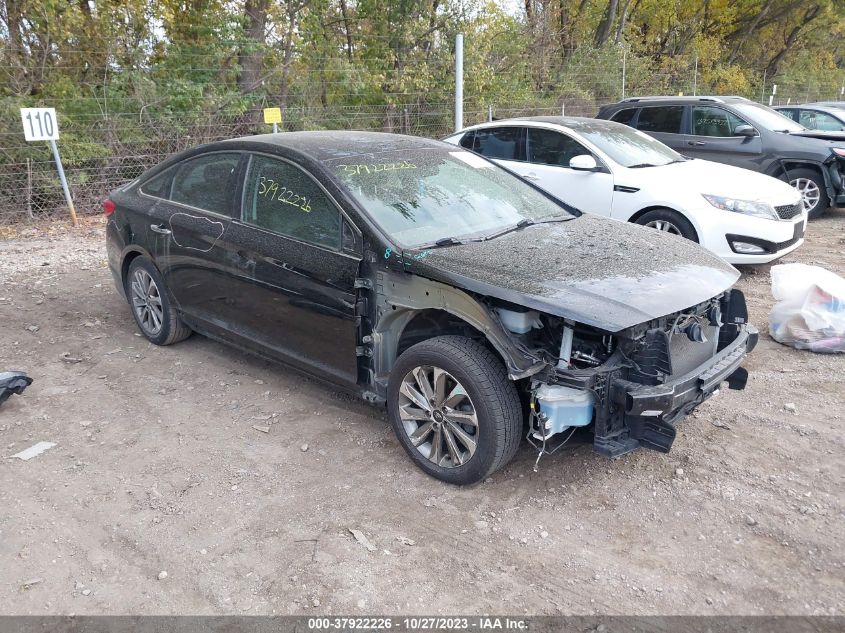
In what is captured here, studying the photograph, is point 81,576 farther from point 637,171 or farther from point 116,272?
point 637,171

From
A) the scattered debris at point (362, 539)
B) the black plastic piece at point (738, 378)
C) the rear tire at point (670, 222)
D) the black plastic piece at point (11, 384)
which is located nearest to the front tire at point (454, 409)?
the scattered debris at point (362, 539)

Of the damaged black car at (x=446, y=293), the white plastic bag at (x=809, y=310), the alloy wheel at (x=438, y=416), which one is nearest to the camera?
the damaged black car at (x=446, y=293)

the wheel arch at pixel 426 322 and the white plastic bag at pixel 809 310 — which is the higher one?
the wheel arch at pixel 426 322

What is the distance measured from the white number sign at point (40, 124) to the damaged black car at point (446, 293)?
5235mm

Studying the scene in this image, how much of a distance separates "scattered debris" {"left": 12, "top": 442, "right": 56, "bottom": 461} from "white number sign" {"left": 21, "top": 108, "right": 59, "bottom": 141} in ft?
21.3

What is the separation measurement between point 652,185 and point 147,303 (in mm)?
4877

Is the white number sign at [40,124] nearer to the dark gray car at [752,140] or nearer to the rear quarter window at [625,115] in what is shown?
the rear quarter window at [625,115]

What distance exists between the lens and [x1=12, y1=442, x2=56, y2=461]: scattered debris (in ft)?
13.3

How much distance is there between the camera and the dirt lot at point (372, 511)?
293 centimetres

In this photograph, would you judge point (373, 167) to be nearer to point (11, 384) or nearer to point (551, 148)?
point (11, 384)

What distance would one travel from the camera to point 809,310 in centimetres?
530

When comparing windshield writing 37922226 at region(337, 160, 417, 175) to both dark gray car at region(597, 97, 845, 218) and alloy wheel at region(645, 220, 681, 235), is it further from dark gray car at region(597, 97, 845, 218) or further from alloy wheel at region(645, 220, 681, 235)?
dark gray car at region(597, 97, 845, 218)

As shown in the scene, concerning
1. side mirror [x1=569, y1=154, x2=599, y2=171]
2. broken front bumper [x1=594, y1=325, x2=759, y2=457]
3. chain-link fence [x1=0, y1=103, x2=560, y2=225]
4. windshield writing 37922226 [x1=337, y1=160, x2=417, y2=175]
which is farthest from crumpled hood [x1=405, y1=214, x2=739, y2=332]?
chain-link fence [x1=0, y1=103, x2=560, y2=225]

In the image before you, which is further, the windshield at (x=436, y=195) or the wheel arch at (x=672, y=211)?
the wheel arch at (x=672, y=211)
